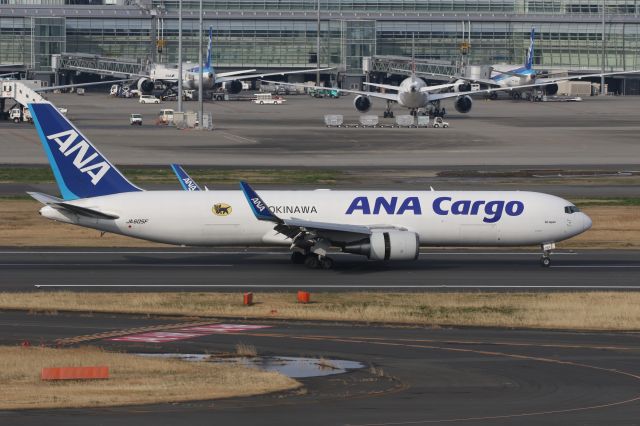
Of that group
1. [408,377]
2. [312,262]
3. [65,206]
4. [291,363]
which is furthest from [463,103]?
[408,377]

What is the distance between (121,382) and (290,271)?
77.7 feet

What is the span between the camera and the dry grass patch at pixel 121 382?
97.0ft

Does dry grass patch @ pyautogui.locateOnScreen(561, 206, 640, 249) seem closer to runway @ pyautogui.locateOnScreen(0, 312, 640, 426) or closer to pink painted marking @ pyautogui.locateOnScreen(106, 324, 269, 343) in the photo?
runway @ pyautogui.locateOnScreen(0, 312, 640, 426)

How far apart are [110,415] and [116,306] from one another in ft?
57.3

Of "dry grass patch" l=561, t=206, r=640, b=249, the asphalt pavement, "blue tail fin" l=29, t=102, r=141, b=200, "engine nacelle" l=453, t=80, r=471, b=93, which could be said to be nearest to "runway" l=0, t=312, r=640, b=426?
"blue tail fin" l=29, t=102, r=141, b=200

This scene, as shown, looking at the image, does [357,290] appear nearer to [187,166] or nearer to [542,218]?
[542,218]

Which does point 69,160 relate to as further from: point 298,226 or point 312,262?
point 312,262

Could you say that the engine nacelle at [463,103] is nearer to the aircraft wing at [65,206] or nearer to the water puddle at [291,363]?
the aircraft wing at [65,206]

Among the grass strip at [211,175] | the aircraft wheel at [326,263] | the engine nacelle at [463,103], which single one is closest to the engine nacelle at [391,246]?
the aircraft wheel at [326,263]

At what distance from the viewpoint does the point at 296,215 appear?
185ft

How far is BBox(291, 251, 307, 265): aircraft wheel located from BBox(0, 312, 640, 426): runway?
1438cm

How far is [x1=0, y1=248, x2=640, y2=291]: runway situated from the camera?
5078 centimetres

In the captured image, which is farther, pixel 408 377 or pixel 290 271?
pixel 290 271

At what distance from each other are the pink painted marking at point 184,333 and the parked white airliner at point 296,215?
40.0ft
